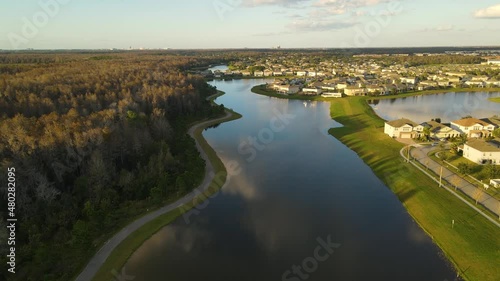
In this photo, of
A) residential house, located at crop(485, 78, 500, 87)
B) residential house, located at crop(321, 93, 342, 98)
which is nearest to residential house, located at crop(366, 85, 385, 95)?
residential house, located at crop(321, 93, 342, 98)

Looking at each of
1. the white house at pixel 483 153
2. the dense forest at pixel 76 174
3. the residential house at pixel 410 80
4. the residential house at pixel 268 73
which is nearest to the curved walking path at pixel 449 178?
the white house at pixel 483 153

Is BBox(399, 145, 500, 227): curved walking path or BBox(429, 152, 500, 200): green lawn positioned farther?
BBox(429, 152, 500, 200): green lawn

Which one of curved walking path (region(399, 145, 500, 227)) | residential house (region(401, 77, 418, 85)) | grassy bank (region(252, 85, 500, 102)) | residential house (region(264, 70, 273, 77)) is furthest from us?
residential house (region(264, 70, 273, 77))

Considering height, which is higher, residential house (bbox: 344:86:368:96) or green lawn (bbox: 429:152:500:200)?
residential house (bbox: 344:86:368:96)

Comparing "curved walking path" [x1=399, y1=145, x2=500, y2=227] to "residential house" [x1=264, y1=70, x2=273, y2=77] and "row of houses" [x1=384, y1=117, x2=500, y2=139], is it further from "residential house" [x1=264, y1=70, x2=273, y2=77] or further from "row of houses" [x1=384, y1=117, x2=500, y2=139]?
"residential house" [x1=264, y1=70, x2=273, y2=77]

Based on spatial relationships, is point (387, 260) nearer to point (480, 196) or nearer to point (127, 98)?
point (480, 196)

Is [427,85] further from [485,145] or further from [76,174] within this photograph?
[76,174]
